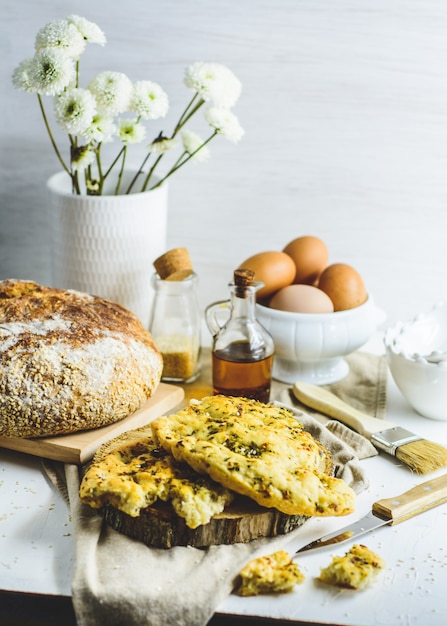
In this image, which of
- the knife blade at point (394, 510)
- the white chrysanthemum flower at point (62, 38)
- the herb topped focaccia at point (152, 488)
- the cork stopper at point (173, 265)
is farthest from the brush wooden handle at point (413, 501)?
the white chrysanthemum flower at point (62, 38)

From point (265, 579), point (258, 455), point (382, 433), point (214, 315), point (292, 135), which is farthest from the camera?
point (292, 135)

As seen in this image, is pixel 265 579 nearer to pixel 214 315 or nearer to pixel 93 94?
pixel 214 315

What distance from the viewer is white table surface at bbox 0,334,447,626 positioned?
0.98 meters

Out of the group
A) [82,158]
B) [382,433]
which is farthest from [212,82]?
[382,433]

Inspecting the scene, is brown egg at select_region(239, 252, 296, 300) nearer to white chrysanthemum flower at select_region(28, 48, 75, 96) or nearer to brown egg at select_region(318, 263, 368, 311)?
brown egg at select_region(318, 263, 368, 311)

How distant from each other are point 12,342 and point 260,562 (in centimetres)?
58

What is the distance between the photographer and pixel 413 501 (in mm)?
1179

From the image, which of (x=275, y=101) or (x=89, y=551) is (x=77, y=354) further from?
(x=275, y=101)

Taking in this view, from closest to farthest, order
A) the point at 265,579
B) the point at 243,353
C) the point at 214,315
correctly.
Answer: the point at 265,579
the point at 243,353
the point at 214,315

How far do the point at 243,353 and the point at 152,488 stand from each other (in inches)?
19.3

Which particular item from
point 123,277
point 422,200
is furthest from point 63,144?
point 422,200

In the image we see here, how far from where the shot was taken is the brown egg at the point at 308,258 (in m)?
1.70

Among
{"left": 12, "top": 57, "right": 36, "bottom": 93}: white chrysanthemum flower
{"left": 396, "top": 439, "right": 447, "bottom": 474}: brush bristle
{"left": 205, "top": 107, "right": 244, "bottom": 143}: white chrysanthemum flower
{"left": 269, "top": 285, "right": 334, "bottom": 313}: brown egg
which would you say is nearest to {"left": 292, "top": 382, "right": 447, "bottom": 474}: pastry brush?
{"left": 396, "top": 439, "right": 447, "bottom": 474}: brush bristle

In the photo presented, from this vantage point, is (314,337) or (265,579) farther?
(314,337)
